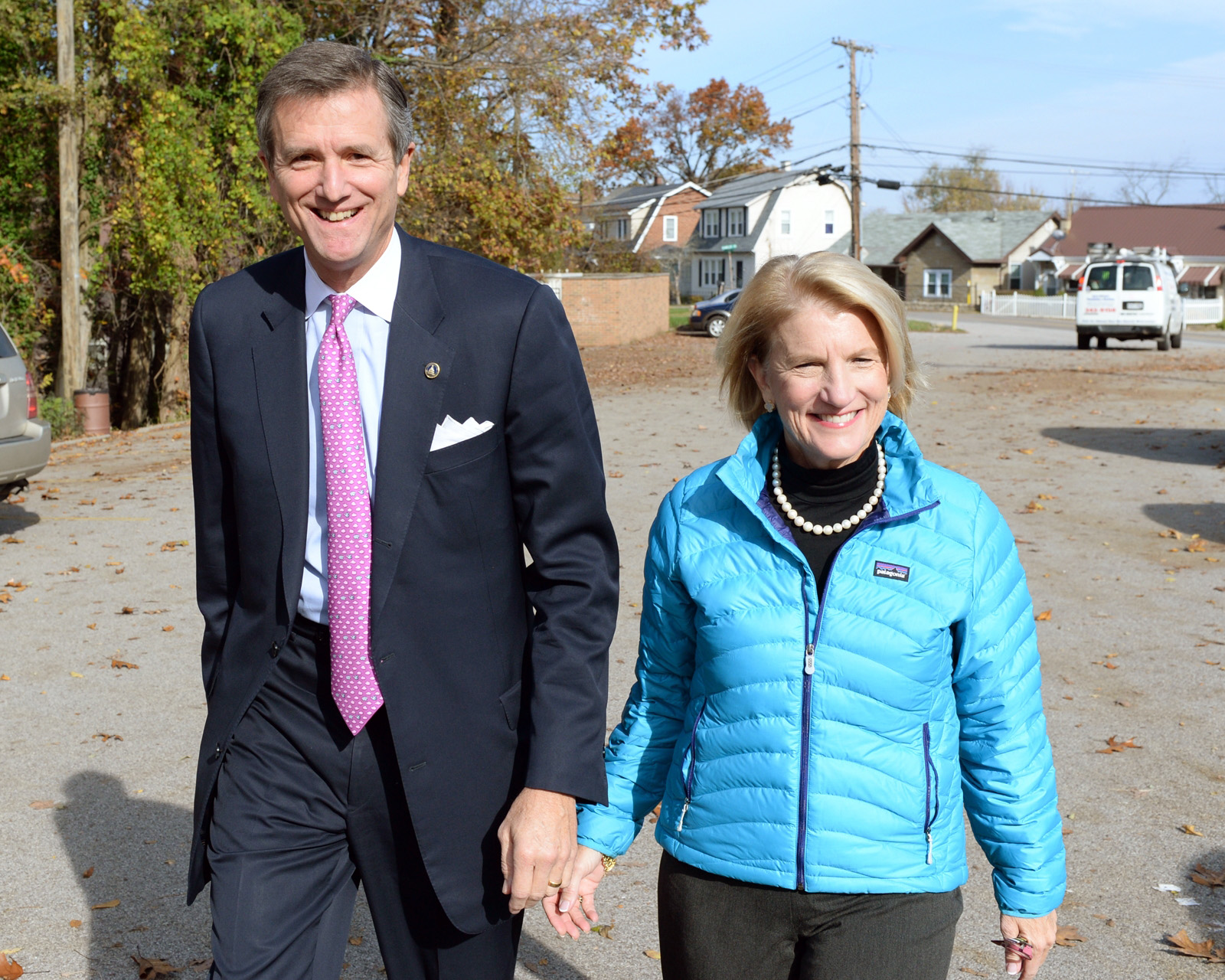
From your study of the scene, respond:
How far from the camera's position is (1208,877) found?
436 cm

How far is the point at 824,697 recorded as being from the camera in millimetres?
2285

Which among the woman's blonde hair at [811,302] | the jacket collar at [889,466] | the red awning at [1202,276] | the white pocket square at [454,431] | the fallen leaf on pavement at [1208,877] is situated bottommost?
the fallen leaf on pavement at [1208,877]

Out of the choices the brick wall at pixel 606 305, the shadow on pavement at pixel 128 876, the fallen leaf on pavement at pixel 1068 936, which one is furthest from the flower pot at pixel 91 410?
the fallen leaf on pavement at pixel 1068 936

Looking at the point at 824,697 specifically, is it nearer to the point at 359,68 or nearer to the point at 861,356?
the point at 861,356

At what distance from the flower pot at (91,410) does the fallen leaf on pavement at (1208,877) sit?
1794cm

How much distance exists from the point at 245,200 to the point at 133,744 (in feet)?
55.5

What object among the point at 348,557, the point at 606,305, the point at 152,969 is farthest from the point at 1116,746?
the point at 606,305

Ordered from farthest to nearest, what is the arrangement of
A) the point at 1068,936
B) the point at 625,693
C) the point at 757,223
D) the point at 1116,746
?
the point at 757,223 → the point at 625,693 → the point at 1116,746 → the point at 1068,936

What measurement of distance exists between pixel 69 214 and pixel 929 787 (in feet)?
66.9

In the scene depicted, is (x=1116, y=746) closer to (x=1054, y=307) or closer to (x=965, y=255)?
(x=1054, y=307)

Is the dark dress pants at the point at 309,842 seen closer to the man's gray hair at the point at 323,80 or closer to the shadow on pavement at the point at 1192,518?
the man's gray hair at the point at 323,80

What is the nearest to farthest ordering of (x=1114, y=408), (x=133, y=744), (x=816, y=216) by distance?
(x=133, y=744) < (x=1114, y=408) < (x=816, y=216)

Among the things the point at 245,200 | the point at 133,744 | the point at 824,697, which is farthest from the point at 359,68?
the point at 245,200

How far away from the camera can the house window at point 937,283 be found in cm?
7962
